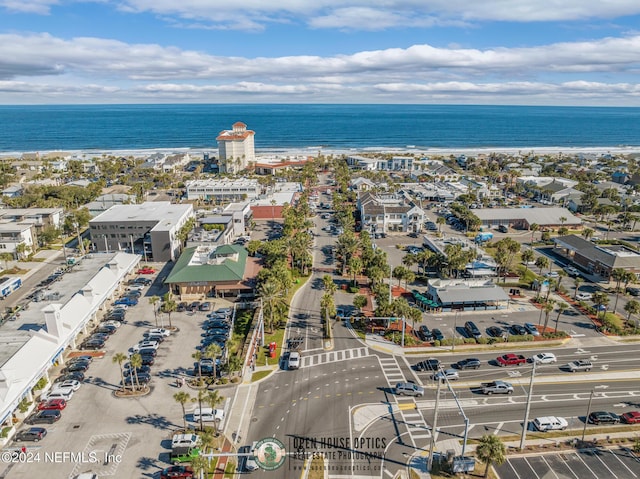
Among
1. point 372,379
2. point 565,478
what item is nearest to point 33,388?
point 372,379

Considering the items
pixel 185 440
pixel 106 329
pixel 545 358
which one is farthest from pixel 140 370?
pixel 545 358

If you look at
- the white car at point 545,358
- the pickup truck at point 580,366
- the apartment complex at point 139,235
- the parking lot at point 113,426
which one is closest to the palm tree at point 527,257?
the white car at point 545,358

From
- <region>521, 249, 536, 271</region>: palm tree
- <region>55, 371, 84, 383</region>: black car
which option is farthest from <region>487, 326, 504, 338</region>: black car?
<region>55, 371, 84, 383</region>: black car

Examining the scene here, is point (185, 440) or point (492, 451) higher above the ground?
point (492, 451)

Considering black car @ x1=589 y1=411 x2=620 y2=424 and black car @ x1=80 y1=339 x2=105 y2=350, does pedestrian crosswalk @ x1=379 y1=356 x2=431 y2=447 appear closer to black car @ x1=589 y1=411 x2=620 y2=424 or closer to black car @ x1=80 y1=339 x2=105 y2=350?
black car @ x1=589 y1=411 x2=620 y2=424

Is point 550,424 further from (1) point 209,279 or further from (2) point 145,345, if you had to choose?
(1) point 209,279

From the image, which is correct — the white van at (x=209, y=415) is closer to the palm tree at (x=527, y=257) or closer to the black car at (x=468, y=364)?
the black car at (x=468, y=364)
